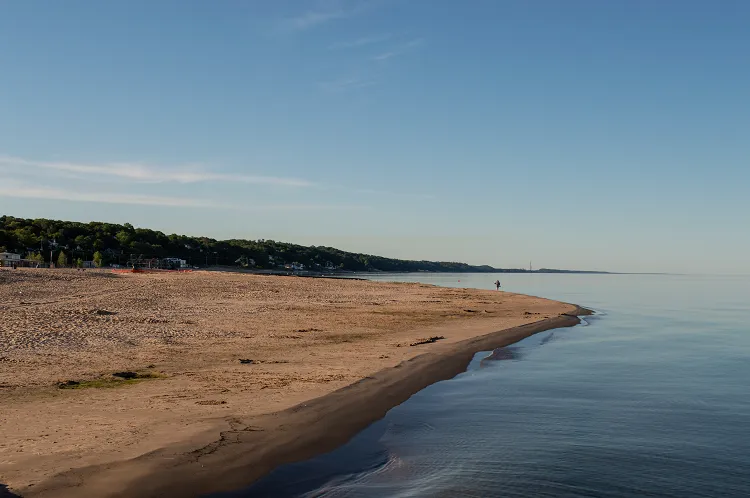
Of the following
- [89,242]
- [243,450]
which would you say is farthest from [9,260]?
[243,450]

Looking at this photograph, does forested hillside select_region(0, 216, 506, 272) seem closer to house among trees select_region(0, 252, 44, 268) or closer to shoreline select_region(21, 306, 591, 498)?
house among trees select_region(0, 252, 44, 268)

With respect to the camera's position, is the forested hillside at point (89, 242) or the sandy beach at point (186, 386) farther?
the forested hillside at point (89, 242)

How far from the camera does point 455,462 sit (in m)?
12.4

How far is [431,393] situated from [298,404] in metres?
5.64

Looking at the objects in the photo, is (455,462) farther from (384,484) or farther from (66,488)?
(66,488)

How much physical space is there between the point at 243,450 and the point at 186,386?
17.9 ft

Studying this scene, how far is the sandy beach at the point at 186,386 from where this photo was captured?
10.2 meters

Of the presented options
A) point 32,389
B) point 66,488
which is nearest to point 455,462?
point 66,488

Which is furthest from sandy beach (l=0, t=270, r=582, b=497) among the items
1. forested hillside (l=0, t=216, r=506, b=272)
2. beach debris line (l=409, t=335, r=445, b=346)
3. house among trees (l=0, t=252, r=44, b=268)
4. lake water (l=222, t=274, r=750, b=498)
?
forested hillside (l=0, t=216, r=506, b=272)

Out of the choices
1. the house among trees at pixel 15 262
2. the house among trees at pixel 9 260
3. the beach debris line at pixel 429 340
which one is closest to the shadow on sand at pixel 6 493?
the beach debris line at pixel 429 340

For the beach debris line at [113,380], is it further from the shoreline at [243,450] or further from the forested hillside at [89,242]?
the forested hillside at [89,242]

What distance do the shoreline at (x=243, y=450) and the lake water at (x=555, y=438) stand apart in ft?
1.42

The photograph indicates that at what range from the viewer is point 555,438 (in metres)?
14.1

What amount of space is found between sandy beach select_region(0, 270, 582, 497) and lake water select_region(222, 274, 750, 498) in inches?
42.6
